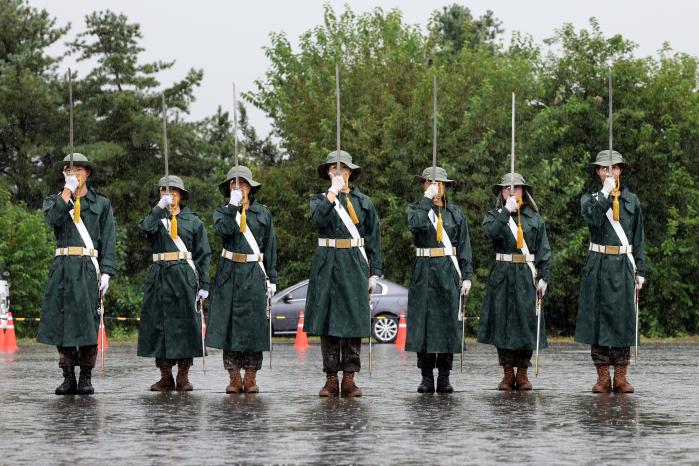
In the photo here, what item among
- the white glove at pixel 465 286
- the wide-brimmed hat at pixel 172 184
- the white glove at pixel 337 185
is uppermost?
the wide-brimmed hat at pixel 172 184

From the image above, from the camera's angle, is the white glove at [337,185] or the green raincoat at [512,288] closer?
the white glove at [337,185]

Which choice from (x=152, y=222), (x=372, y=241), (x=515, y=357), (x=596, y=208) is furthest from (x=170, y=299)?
(x=596, y=208)

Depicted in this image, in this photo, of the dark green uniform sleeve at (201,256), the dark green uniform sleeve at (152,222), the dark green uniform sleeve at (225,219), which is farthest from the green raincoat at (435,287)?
the dark green uniform sleeve at (152,222)

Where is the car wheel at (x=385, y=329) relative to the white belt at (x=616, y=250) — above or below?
below

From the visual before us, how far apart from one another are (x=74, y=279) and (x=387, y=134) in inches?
962

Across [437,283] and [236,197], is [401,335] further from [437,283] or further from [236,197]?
[236,197]

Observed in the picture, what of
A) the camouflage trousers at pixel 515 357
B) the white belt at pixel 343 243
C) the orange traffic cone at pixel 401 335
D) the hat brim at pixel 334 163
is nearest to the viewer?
the white belt at pixel 343 243

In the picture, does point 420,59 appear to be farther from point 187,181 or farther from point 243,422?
point 243,422

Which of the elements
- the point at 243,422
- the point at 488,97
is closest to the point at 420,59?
the point at 488,97

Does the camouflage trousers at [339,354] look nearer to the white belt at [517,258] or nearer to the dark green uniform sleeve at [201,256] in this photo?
the dark green uniform sleeve at [201,256]

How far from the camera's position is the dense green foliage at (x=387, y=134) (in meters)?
40.0

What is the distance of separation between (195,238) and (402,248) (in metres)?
23.1

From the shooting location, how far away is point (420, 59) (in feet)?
153

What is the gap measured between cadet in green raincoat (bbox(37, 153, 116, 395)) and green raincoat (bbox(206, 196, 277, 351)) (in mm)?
1071
